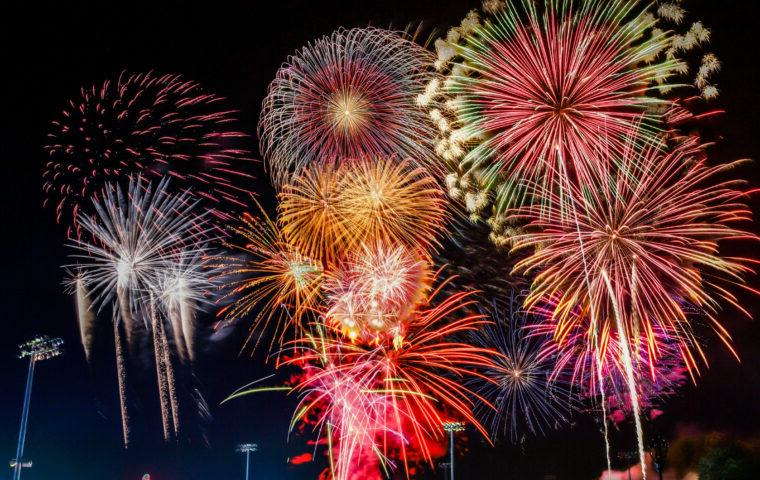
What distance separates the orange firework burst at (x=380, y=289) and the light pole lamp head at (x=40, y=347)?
1734cm

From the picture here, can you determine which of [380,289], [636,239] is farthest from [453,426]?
[636,239]

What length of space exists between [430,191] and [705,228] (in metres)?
7.40

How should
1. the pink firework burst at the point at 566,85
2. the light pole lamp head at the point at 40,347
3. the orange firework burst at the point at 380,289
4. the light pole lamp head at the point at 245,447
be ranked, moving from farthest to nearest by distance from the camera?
1. the light pole lamp head at the point at 245,447
2. the light pole lamp head at the point at 40,347
3. the orange firework burst at the point at 380,289
4. the pink firework burst at the point at 566,85

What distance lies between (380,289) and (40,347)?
1926 cm

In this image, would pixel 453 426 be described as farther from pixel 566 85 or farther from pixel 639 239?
pixel 566 85

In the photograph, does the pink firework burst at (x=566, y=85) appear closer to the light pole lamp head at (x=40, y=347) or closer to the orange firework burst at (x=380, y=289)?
the orange firework burst at (x=380, y=289)

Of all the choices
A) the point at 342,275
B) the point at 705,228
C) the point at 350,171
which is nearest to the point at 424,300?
the point at 342,275

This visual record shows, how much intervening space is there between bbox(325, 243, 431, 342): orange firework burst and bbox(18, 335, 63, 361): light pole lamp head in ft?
56.9

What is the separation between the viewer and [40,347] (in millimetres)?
30156

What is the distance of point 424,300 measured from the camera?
66.8 ft

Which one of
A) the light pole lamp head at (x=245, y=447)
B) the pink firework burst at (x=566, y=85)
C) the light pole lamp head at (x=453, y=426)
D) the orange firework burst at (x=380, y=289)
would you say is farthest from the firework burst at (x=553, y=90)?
the light pole lamp head at (x=245, y=447)

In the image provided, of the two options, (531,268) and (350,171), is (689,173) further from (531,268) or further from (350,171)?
(350,171)

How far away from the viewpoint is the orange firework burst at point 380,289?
1983 centimetres


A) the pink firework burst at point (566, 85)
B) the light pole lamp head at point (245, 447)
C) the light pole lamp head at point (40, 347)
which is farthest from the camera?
the light pole lamp head at point (245, 447)
